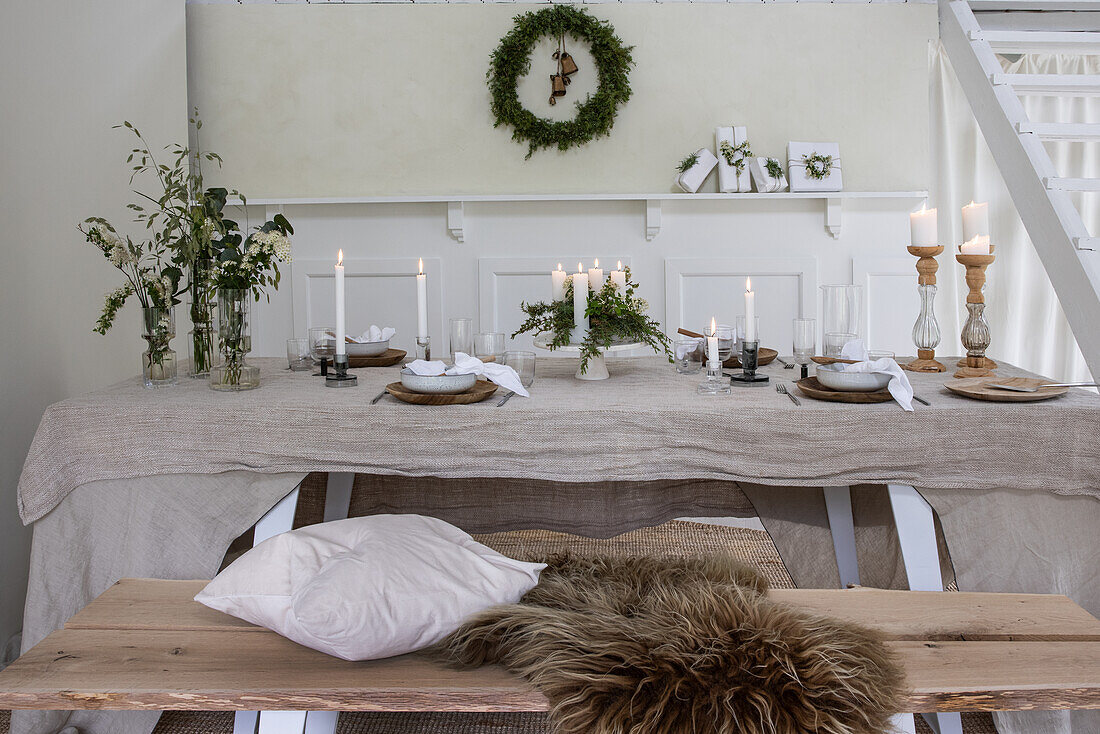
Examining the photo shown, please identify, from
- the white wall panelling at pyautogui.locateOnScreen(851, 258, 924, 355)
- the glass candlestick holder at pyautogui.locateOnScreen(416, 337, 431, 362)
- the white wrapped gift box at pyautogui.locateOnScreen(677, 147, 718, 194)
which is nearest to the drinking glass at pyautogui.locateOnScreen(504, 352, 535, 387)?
the glass candlestick holder at pyautogui.locateOnScreen(416, 337, 431, 362)

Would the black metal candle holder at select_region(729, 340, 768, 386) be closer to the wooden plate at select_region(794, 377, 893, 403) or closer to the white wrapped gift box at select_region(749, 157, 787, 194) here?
the wooden plate at select_region(794, 377, 893, 403)

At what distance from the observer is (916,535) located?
177cm

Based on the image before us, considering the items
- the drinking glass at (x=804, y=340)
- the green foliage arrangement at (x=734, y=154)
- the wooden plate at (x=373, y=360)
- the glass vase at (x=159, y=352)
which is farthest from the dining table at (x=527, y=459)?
the green foliage arrangement at (x=734, y=154)

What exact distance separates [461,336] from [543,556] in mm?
611

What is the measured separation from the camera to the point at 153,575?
1826 mm

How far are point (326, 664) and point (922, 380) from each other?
153cm

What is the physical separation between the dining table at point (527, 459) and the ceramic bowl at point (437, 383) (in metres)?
0.06

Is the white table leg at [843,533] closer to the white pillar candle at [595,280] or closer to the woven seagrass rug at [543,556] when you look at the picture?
the woven seagrass rug at [543,556]

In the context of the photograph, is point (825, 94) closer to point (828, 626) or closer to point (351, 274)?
point (351, 274)

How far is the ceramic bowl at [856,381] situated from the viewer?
6.07ft

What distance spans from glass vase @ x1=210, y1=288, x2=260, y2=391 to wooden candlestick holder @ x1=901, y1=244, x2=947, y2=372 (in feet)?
5.36

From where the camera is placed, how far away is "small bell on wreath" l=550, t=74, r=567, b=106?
351 cm

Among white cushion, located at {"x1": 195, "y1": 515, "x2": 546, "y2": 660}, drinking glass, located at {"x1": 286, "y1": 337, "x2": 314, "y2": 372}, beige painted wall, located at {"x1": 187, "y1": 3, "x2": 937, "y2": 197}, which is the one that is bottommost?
white cushion, located at {"x1": 195, "y1": 515, "x2": 546, "y2": 660}

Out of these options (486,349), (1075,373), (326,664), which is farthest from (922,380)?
(1075,373)
